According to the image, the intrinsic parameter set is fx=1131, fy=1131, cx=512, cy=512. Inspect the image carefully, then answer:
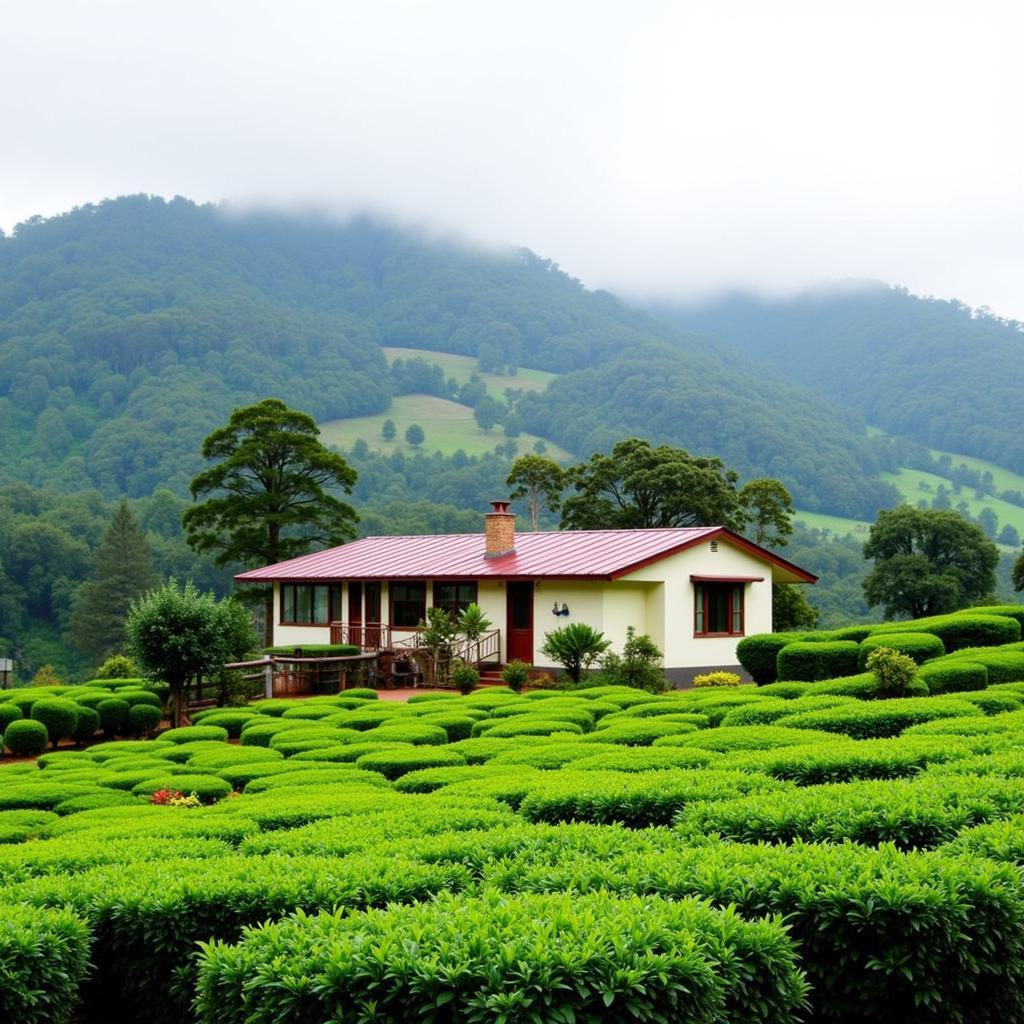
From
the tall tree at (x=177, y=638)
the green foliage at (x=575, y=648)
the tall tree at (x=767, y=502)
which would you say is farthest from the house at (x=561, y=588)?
the tall tree at (x=767, y=502)

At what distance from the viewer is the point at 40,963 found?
562cm

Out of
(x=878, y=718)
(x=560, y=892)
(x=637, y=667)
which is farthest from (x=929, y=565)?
(x=560, y=892)

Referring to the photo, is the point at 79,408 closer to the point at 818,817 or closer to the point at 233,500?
the point at 233,500

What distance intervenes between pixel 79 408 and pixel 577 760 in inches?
4665

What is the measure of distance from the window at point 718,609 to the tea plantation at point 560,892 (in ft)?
61.3

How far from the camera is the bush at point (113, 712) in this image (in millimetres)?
22844

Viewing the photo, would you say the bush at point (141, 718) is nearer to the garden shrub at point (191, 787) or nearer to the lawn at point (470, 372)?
the garden shrub at point (191, 787)

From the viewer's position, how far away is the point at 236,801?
11031mm

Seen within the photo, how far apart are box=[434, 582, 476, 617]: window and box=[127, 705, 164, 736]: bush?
11.1 m

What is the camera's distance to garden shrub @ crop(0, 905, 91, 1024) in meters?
5.46

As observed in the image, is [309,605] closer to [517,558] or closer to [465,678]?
[517,558]

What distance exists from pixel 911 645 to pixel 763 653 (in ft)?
18.6

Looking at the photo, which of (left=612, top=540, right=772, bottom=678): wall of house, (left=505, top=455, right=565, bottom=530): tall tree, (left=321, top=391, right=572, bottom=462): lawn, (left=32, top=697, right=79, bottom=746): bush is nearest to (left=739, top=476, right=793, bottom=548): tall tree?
(left=505, top=455, right=565, bottom=530): tall tree

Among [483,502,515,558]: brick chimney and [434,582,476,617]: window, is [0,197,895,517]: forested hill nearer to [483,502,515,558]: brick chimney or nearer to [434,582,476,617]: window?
[434,582,476,617]: window
